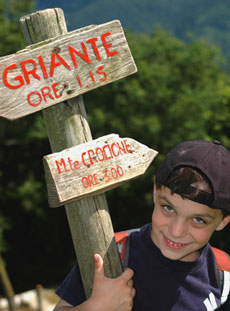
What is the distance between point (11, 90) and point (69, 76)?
1.13 ft

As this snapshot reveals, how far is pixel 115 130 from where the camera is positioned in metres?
15.9

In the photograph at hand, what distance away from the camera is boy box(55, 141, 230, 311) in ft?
7.87

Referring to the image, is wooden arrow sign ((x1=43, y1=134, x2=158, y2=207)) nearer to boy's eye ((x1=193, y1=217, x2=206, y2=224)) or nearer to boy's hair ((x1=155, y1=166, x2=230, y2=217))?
boy's hair ((x1=155, y1=166, x2=230, y2=217))

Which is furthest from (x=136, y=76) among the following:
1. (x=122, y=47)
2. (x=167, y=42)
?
(x=122, y=47)

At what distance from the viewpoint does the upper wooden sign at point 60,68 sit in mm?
2369

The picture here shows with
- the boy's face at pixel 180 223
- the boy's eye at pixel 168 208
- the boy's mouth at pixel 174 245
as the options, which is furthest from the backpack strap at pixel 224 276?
the boy's eye at pixel 168 208

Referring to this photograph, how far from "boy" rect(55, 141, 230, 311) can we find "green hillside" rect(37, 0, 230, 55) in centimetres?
8790

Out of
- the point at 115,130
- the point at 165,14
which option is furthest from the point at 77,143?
the point at 165,14

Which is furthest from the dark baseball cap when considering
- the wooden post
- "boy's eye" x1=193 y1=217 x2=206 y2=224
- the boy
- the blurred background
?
the blurred background

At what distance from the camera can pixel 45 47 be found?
7.85 ft

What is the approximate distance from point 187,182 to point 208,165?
153 mm

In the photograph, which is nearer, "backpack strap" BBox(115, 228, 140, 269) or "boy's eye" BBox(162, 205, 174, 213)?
"boy's eye" BBox(162, 205, 174, 213)

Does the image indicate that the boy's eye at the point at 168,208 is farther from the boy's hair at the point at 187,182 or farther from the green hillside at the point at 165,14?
the green hillside at the point at 165,14

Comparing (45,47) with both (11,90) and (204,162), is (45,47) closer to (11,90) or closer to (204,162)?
(11,90)
